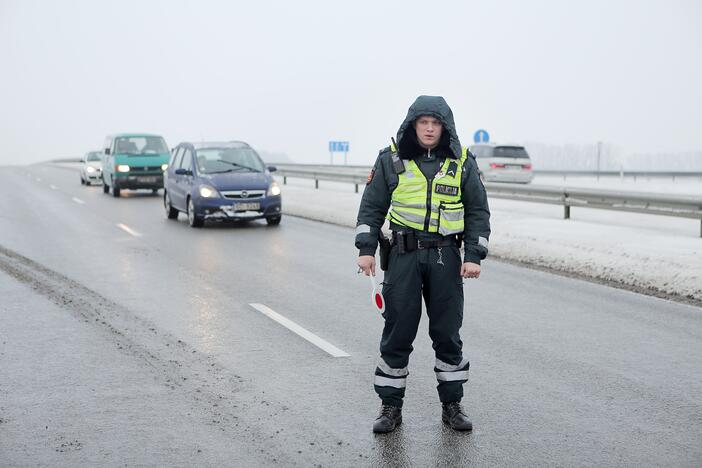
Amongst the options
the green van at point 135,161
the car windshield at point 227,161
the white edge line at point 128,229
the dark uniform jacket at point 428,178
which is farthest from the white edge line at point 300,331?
the green van at point 135,161

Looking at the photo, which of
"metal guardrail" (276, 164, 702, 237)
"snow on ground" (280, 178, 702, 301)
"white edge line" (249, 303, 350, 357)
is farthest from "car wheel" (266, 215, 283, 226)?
"white edge line" (249, 303, 350, 357)

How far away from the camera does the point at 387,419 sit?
4816 mm

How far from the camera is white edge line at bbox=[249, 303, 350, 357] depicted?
675 centimetres

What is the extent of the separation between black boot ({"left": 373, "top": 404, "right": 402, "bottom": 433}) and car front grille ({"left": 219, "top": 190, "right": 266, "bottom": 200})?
12.7m

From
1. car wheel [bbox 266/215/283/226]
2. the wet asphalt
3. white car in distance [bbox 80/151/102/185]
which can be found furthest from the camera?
white car in distance [bbox 80/151/102/185]

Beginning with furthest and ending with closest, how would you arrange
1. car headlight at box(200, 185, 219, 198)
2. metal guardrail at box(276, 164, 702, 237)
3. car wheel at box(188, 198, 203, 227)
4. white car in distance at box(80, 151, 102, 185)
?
white car in distance at box(80, 151, 102, 185) < car wheel at box(188, 198, 203, 227) < car headlight at box(200, 185, 219, 198) < metal guardrail at box(276, 164, 702, 237)

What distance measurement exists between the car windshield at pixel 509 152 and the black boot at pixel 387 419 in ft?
87.0

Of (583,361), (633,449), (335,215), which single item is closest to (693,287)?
(583,361)

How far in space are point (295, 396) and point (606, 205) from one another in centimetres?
1295

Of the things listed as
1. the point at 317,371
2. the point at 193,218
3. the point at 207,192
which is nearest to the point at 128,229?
the point at 193,218

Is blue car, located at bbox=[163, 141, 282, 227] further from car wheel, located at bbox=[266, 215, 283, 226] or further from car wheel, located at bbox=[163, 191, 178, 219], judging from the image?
car wheel, located at bbox=[163, 191, 178, 219]

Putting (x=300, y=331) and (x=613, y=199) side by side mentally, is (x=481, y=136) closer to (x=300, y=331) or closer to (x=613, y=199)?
(x=613, y=199)

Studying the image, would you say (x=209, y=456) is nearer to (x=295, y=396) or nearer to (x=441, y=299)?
(x=295, y=396)

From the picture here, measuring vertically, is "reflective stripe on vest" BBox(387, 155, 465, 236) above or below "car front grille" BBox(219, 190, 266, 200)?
above
